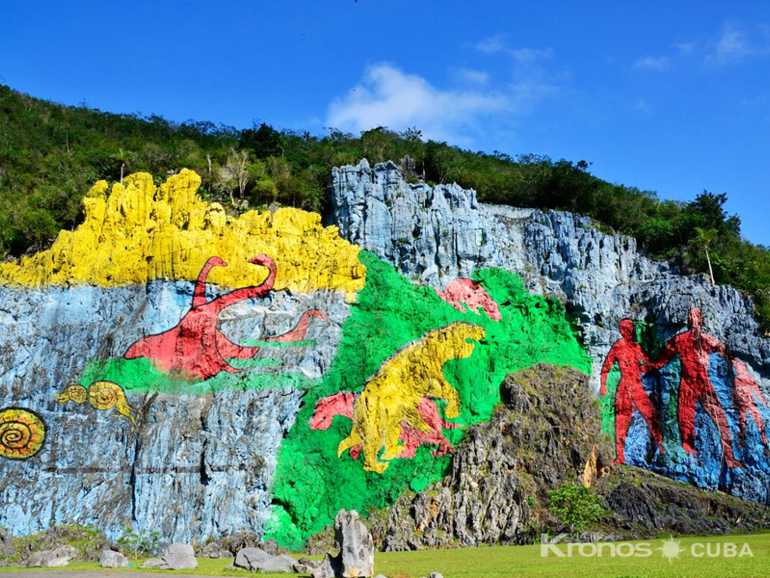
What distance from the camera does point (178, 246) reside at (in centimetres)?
2498

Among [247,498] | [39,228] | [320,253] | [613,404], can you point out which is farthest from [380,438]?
[39,228]

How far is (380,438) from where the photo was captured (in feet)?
78.1

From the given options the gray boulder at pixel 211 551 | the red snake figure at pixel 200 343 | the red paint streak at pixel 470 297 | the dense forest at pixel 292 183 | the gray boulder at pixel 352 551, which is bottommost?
the gray boulder at pixel 211 551

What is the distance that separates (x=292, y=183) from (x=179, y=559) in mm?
20046

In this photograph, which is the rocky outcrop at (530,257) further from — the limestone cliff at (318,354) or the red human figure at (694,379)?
the red human figure at (694,379)

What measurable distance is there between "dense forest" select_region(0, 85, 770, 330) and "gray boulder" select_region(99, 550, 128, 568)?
1520 centimetres

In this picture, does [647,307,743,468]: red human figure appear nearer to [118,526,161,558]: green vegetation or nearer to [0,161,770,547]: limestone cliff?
[0,161,770,547]: limestone cliff

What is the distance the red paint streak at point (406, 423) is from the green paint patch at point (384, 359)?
0.66ft

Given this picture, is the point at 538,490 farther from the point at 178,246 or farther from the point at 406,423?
the point at 178,246

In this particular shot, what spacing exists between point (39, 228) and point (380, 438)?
1649cm

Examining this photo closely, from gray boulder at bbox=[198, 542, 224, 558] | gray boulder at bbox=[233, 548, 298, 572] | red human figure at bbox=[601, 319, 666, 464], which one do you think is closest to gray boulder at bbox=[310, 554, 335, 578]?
gray boulder at bbox=[233, 548, 298, 572]

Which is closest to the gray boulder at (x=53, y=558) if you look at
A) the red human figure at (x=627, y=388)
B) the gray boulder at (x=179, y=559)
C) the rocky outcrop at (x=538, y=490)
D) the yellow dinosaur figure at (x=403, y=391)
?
the gray boulder at (x=179, y=559)

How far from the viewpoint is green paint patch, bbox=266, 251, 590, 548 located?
73.3 ft

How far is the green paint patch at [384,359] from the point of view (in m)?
22.3
